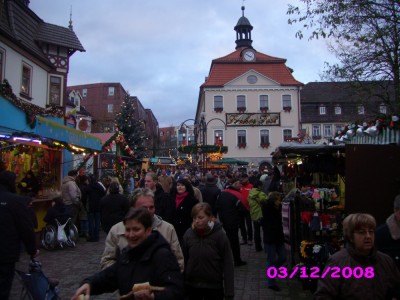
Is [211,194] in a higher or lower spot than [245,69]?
lower

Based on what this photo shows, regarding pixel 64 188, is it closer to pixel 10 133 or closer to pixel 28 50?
pixel 10 133

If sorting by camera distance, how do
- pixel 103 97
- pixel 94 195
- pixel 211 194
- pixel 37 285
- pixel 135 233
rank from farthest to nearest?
pixel 103 97 → pixel 94 195 → pixel 211 194 → pixel 37 285 → pixel 135 233

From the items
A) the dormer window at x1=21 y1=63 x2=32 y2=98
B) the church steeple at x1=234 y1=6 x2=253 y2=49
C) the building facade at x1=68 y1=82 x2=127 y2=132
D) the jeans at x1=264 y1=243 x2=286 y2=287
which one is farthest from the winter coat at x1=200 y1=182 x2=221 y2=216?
the building facade at x1=68 y1=82 x2=127 y2=132

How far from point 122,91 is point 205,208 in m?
71.5

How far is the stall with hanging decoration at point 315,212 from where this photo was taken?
6.25 meters

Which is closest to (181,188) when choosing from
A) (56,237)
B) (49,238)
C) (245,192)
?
(245,192)

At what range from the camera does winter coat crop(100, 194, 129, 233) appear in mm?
8156

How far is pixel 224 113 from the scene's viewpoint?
45.7m

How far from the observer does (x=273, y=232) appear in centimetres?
698

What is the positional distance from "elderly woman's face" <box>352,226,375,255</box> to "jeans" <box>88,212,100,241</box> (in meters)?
9.55

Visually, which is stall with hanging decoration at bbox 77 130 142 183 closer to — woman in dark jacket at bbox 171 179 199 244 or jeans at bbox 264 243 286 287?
woman in dark jacket at bbox 171 179 199 244

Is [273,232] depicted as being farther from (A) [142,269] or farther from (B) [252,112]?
(B) [252,112]

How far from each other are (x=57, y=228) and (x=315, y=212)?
6793 millimetres

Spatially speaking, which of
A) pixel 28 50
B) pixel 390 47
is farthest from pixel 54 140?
pixel 390 47
